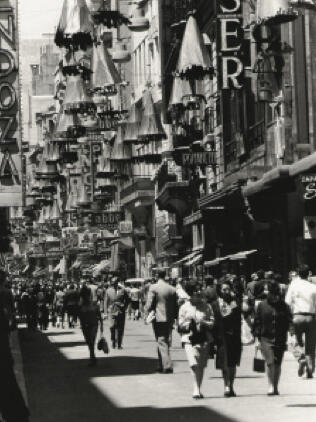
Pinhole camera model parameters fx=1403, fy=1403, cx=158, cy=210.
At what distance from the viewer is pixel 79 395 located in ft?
68.8

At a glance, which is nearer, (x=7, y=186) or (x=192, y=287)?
(x=192, y=287)

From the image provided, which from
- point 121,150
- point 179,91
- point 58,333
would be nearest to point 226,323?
point 58,333

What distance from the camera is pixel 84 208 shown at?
97250mm

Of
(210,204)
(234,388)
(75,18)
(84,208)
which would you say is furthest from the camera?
(84,208)

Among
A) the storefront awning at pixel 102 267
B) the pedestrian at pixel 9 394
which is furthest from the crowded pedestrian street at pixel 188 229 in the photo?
the storefront awning at pixel 102 267

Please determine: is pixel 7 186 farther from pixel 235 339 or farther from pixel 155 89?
pixel 155 89

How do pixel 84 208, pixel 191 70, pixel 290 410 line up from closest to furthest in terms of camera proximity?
pixel 290 410 → pixel 191 70 → pixel 84 208

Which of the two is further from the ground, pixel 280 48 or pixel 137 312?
pixel 280 48

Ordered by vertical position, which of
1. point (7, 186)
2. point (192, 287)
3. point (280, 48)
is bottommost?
point (192, 287)

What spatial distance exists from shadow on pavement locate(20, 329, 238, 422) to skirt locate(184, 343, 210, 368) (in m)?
1.15

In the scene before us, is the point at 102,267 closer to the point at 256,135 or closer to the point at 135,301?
the point at 135,301

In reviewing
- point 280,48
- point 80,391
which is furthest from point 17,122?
point 80,391

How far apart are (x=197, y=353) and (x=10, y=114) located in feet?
52.5

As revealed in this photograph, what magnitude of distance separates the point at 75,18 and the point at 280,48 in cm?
590
